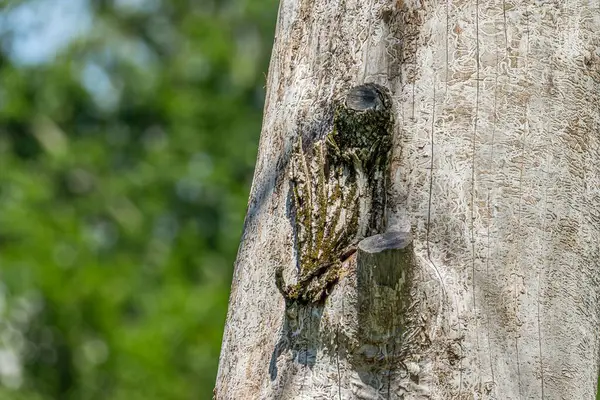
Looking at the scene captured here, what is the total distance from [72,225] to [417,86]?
310 inches

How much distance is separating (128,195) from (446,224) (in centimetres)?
908

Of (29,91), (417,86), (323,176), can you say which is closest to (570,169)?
(417,86)

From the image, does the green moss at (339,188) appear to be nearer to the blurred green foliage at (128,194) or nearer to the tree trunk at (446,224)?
the tree trunk at (446,224)

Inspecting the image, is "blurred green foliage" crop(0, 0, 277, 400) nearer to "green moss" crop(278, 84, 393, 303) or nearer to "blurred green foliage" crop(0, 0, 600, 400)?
"blurred green foliage" crop(0, 0, 600, 400)

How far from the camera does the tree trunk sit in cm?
125

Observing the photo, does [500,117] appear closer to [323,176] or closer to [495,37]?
[495,37]

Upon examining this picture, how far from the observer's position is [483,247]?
1287 mm

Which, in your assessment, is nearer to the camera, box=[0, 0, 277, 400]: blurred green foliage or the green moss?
the green moss

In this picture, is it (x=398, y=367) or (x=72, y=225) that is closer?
(x=398, y=367)

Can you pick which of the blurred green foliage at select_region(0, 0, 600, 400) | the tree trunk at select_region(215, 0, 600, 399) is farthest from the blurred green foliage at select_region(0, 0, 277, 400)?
the tree trunk at select_region(215, 0, 600, 399)

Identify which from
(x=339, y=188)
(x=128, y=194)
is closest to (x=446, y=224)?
(x=339, y=188)

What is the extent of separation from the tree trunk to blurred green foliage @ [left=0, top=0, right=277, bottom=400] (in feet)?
18.4

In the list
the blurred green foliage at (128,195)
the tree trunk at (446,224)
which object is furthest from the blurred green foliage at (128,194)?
the tree trunk at (446,224)

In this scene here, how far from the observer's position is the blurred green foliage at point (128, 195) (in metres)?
7.05
